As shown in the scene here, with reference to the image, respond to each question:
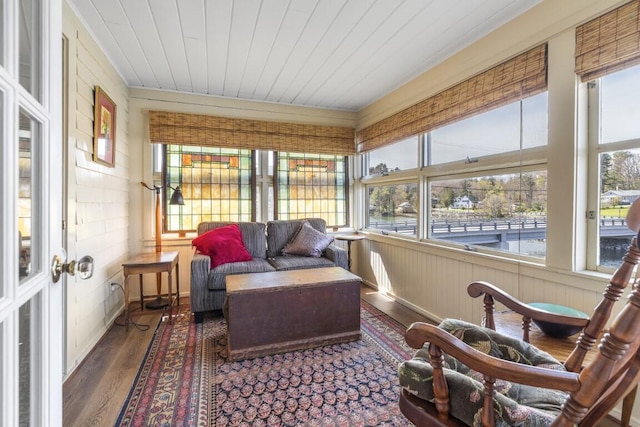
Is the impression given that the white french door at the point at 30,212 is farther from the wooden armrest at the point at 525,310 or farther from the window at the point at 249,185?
the window at the point at 249,185

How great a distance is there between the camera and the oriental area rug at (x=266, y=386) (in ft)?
5.50

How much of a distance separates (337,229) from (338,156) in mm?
1078

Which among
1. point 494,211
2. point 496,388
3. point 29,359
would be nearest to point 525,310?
point 496,388

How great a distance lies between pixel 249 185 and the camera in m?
4.12

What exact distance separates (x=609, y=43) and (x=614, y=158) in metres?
0.62

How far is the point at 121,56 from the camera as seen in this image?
9.14 feet

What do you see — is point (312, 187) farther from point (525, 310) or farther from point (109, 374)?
point (525, 310)

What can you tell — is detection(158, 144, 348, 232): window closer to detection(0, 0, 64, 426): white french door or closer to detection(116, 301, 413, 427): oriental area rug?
detection(116, 301, 413, 427): oriental area rug

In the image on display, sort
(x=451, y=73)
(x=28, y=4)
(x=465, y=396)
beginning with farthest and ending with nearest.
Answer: (x=451, y=73), (x=465, y=396), (x=28, y=4)

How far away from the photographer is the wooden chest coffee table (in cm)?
227

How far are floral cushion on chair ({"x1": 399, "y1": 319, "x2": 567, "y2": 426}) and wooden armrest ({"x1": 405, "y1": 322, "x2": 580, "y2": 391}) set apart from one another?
134 millimetres

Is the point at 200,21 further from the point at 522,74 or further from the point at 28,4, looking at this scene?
the point at 522,74

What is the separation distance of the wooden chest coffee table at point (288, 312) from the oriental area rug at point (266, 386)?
0.27 feet

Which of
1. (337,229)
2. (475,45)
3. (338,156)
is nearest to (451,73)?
(475,45)
